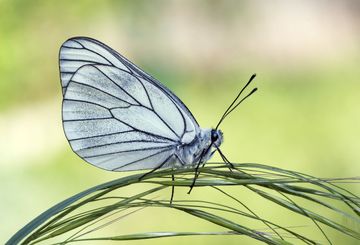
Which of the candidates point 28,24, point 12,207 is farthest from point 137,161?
point 28,24

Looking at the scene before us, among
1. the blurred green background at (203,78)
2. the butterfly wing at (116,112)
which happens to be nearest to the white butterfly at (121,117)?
the butterfly wing at (116,112)

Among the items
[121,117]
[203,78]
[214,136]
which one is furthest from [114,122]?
[203,78]

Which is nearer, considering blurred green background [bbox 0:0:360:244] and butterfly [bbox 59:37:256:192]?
butterfly [bbox 59:37:256:192]

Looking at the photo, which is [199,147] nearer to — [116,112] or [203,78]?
[116,112]

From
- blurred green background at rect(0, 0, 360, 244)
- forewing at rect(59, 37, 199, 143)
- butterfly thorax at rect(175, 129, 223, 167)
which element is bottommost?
butterfly thorax at rect(175, 129, 223, 167)

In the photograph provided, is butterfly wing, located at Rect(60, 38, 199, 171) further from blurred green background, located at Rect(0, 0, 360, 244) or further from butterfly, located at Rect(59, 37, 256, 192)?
blurred green background, located at Rect(0, 0, 360, 244)

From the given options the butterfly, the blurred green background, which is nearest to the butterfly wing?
the butterfly

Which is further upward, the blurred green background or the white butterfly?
the blurred green background
